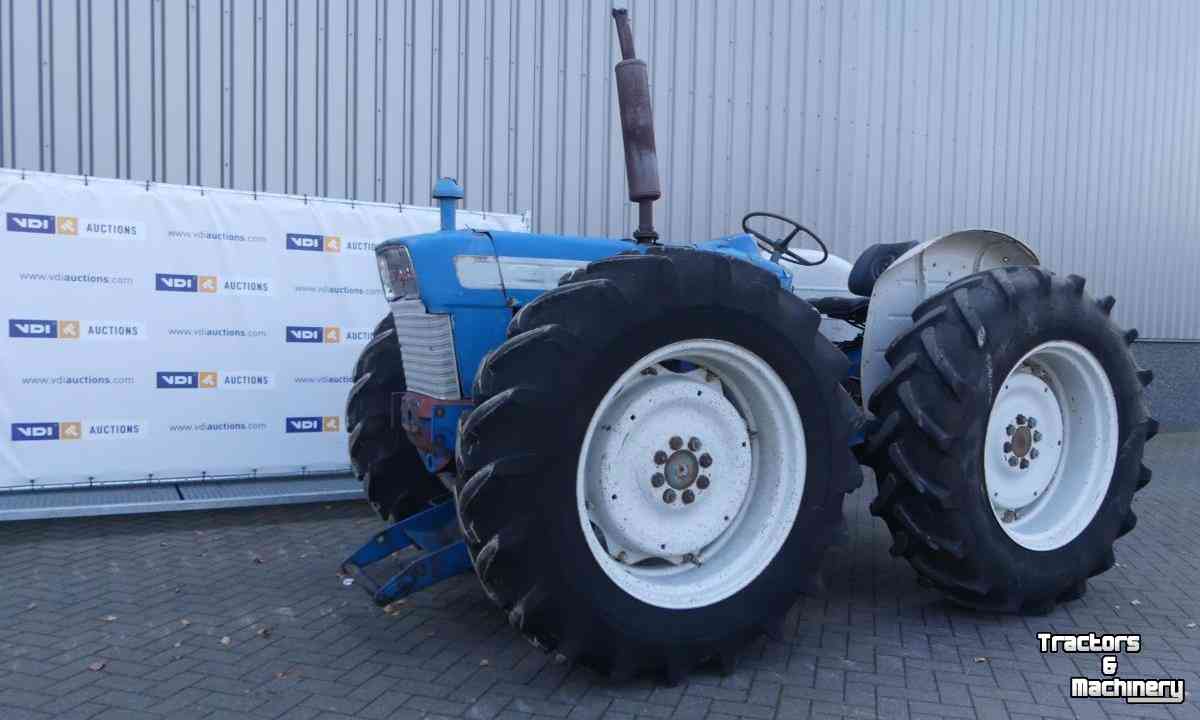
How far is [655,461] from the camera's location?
360 cm

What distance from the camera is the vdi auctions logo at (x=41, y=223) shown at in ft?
18.8

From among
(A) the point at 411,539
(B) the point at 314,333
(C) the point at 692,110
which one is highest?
(C) the point at 692,110

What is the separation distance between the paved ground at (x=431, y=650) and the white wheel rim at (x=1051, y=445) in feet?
1.49

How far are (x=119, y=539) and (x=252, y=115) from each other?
125 inches

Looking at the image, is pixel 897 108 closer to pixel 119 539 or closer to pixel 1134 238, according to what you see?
pixel 1134 238

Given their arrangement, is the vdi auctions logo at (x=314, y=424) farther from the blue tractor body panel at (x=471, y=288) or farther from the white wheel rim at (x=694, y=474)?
the white wheel rim at (x=694, y=474)

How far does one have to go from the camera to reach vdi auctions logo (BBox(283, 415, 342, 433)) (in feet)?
21.6

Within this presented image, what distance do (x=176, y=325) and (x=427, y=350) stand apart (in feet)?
9.89

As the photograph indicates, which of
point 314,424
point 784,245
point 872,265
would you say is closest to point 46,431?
point 314,424

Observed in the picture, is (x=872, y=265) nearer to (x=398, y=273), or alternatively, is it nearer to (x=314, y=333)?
(x=398, y=273)

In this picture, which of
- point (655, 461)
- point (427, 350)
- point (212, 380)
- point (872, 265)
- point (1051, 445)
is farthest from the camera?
point (212, 380)

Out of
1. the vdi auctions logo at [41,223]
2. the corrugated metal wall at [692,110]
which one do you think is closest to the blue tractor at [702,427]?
the vdi auctions logo at [41,223]

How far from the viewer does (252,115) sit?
7.02m

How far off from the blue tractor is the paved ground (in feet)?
0.73
